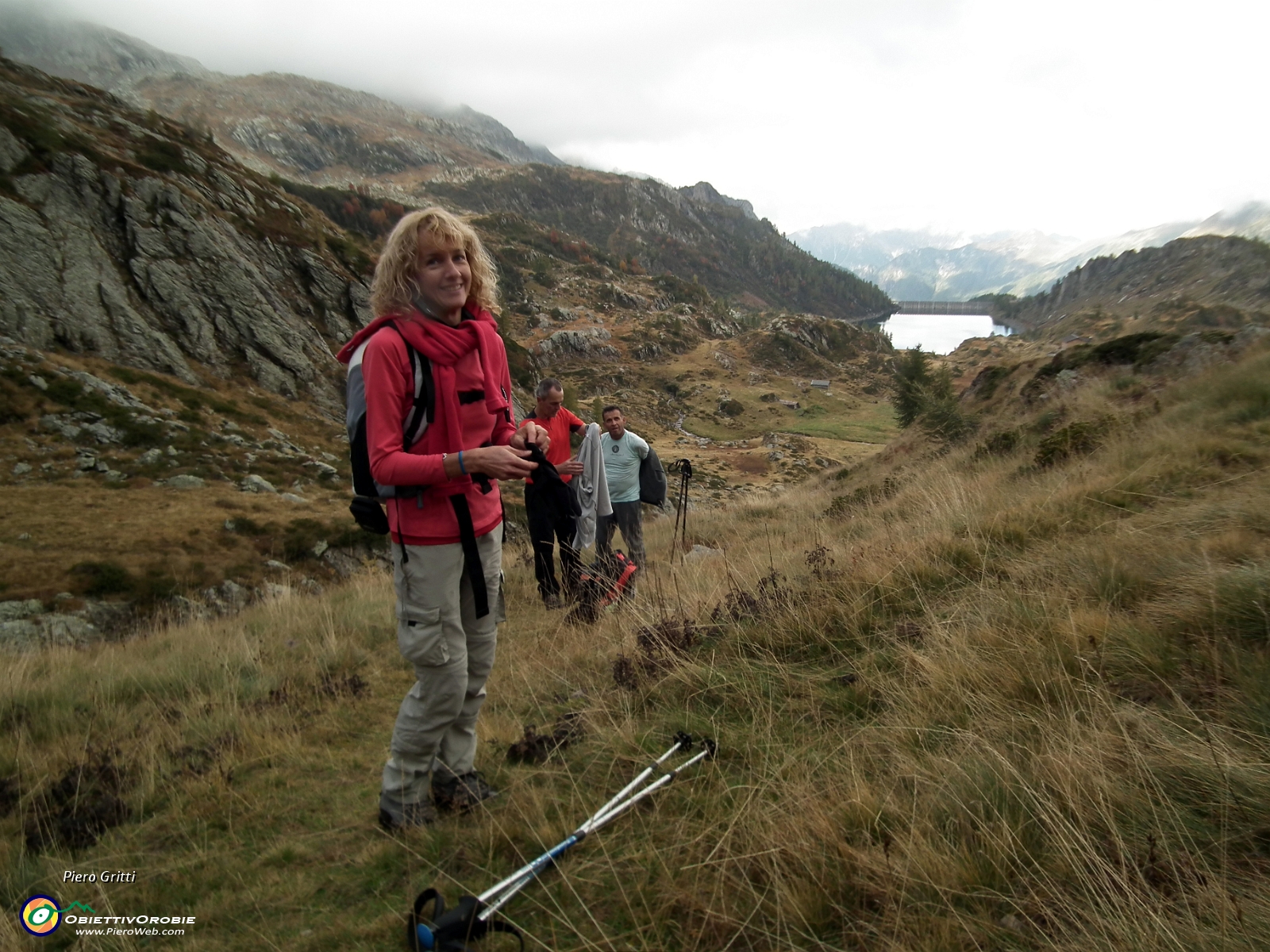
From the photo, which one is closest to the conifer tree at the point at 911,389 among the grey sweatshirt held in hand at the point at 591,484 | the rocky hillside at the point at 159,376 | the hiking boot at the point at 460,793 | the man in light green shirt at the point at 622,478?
the rocky hillside at the point at 159,376

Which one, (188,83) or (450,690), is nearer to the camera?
(450,690)

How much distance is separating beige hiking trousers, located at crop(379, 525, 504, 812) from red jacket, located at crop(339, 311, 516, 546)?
0.12 m

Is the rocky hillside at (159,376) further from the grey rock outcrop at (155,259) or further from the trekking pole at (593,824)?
the trekking pole at (593,824)

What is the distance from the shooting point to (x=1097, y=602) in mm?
2697

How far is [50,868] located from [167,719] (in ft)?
4.81

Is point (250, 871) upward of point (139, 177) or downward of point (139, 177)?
downward

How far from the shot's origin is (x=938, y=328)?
150125 millimetres

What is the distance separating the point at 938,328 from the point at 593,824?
564ft

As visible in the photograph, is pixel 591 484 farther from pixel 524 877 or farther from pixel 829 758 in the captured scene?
pixel 524 877

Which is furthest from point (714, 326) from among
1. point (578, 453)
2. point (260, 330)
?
point (578, 453)

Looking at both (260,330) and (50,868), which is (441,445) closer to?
(50,868)

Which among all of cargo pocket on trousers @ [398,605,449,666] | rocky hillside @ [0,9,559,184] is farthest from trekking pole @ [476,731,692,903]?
rocky hillside @ [0,9,559,184]

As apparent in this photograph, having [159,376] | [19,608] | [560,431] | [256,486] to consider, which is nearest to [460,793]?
[560,431]

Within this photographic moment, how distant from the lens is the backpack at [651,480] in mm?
6191
